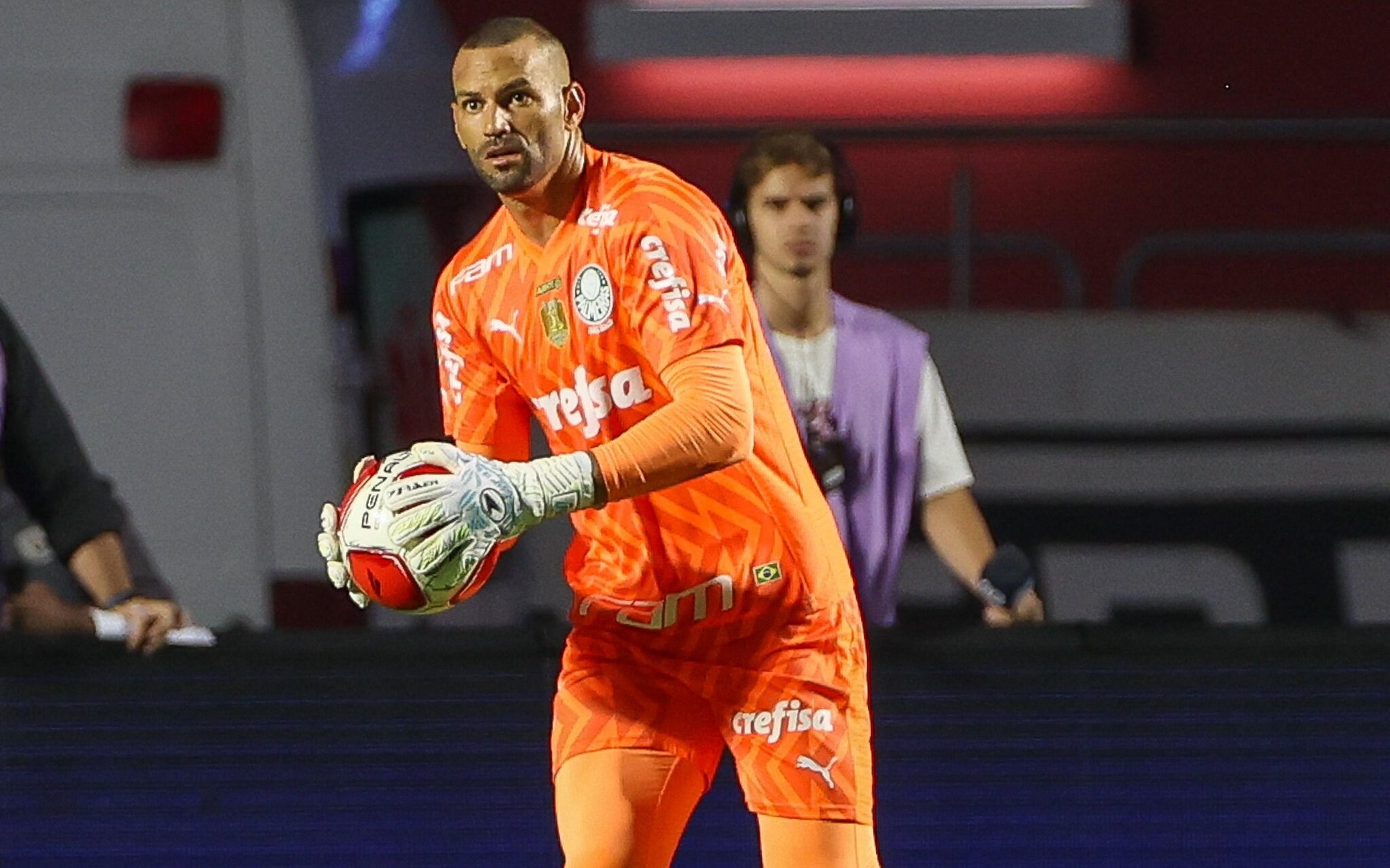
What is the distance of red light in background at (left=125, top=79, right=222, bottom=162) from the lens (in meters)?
5.16

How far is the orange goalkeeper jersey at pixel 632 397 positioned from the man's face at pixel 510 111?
11 cm

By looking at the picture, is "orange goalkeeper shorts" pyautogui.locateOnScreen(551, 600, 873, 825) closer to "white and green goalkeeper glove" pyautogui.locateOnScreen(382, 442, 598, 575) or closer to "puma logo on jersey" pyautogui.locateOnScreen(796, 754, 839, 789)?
"puma logo on jersey" pyautogui.locateOnScreen(796, 754, 839, 789)

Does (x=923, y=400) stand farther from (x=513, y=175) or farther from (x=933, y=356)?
(x=933, y=356)

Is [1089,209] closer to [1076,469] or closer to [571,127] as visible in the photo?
[1076,469]

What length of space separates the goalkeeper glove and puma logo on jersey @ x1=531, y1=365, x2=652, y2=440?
307 millimetres

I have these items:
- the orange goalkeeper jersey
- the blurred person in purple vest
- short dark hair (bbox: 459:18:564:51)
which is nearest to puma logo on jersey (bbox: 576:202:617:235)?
the orange goalkeeper jersey

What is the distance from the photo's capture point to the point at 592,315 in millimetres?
3158

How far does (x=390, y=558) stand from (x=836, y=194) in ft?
4.45

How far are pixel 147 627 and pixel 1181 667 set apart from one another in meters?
1.62

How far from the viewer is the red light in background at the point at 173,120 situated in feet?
16.9

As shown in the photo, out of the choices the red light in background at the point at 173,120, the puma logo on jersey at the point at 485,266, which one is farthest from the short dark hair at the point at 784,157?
the red light in background at the point at 173,120

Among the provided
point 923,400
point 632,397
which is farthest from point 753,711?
point 923,400

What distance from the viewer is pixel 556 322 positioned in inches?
126

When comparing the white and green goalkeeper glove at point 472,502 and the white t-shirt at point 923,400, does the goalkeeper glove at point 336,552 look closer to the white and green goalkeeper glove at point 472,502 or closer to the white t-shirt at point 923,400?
the white and green goalkeeper glove at point 472,502
